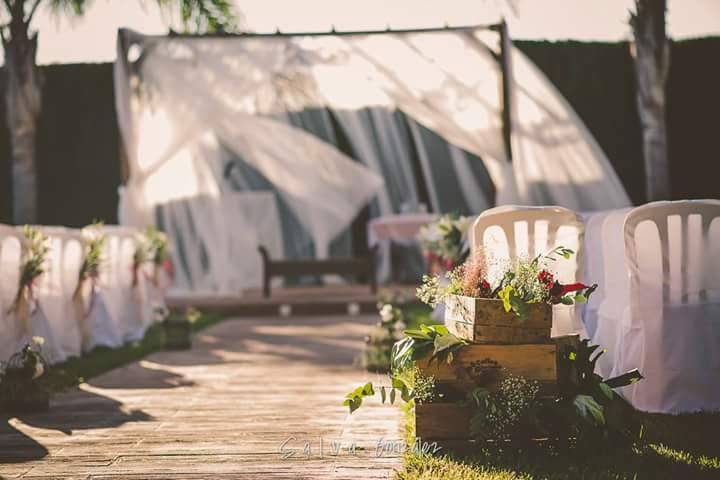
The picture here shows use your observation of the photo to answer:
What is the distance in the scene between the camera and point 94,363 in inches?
217

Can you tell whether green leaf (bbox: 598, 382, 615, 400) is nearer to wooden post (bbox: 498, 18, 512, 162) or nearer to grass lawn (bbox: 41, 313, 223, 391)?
grass lawn (bbox: 41, 313, 223, 391)

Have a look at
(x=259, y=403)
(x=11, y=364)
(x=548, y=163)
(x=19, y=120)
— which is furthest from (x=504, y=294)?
(x=19, y=120)

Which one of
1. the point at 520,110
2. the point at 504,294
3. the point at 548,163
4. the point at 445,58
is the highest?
the point at 445,58

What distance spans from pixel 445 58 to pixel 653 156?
2.99 m

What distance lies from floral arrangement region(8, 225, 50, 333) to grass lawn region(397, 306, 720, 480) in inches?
109

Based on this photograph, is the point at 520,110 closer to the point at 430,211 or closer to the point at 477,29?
the point at 477,29

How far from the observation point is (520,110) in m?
8.64

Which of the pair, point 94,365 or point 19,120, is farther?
point 19,120

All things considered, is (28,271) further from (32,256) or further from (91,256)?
(91,256)

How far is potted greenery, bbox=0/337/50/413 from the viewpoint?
387 cm

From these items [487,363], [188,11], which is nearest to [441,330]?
[487,363]

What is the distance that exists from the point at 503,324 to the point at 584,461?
53 cm

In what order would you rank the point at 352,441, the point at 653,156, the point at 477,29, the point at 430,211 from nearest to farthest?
the point at 352,441 → the point at 477,29 → the point at 653,156 → the point at 430,211

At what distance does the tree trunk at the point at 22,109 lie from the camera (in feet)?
31.4
